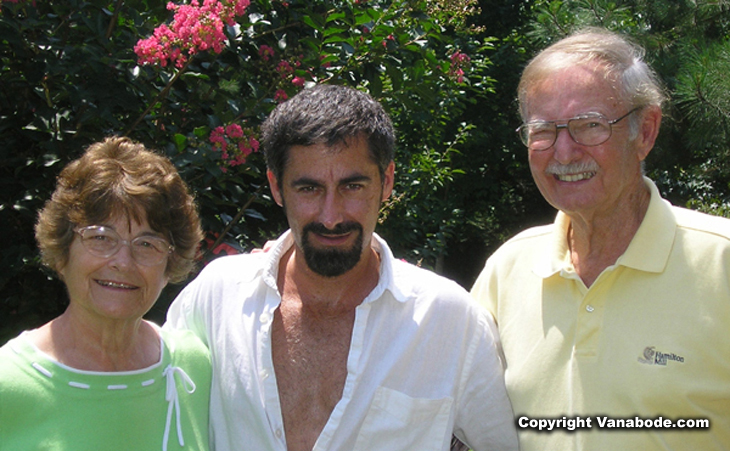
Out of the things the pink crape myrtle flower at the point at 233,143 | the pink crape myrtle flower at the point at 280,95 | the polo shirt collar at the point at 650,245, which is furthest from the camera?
the pink crape myrtle flower at the point at 280,95

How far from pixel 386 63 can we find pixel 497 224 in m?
7.23

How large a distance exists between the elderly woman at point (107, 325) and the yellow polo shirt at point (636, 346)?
101 centimetres

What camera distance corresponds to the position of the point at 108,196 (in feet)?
5.95

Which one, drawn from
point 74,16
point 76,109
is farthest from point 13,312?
point 74,16

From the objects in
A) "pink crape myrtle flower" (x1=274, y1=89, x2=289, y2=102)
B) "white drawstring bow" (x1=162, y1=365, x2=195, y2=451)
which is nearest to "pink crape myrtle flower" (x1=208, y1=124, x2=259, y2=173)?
"pink crape myrtle flower" (x1=274, y1=89, x2=289, y2=102)

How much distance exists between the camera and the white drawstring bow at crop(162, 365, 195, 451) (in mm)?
1854

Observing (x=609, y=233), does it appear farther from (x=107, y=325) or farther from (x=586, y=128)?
(x=107, y=325)

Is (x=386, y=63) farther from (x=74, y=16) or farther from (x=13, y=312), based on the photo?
(x=13, y=312)

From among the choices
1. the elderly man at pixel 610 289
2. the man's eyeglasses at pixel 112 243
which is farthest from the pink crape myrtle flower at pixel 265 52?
the man's eyeglasses at pixel 112 243

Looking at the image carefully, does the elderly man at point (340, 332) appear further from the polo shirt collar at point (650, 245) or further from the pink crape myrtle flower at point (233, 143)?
the pink crape myrtle flower at point (233, 143)

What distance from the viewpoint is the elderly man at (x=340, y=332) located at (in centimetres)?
204

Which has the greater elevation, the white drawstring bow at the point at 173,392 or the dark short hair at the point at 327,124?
the dark short hair at the point at 327,124

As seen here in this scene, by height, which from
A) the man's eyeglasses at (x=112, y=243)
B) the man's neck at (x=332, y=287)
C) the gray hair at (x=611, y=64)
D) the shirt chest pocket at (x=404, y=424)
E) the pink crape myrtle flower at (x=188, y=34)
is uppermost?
the pink crape myrtle flower at (x=188, y=34)

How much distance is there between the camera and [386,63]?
3.22 m
